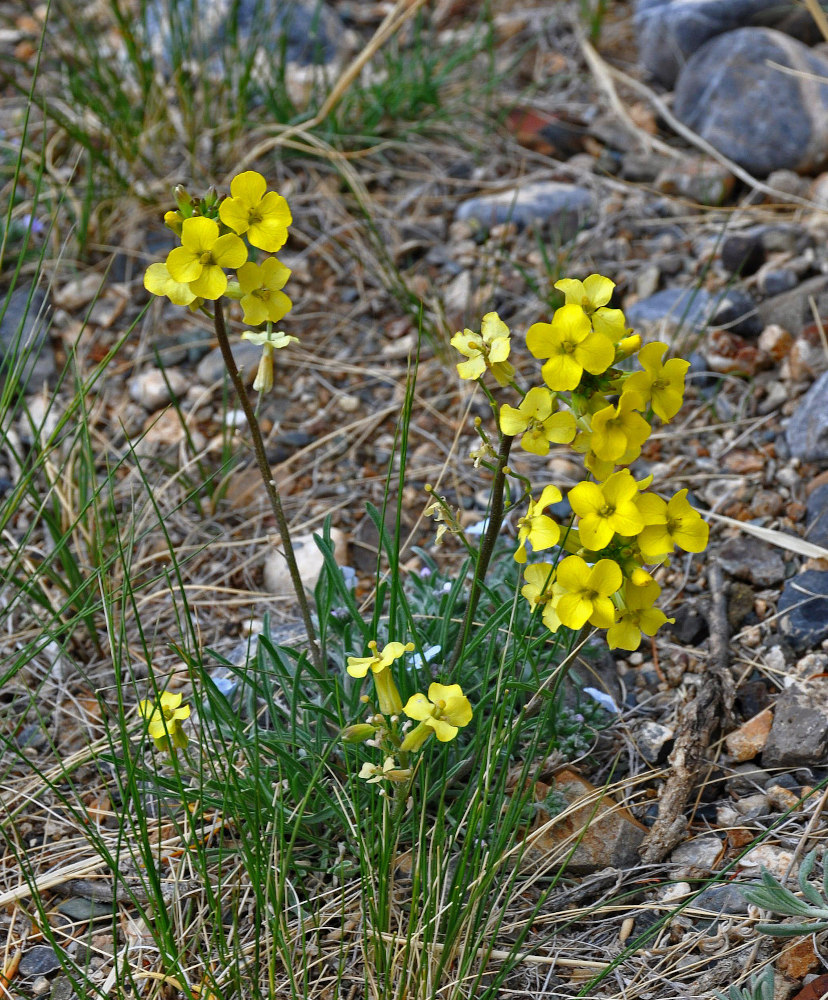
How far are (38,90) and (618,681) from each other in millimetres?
3943

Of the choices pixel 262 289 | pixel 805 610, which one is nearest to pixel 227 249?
pixel 262 289

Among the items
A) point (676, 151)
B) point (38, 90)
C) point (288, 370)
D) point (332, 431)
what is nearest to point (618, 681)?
point (332, 431)

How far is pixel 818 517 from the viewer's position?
276cm

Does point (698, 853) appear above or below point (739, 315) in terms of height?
below

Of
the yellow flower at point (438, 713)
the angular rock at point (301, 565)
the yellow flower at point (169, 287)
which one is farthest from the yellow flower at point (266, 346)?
the angular rock at point (301, 565)

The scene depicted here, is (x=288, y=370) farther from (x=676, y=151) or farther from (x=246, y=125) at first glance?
(x=676, y=151)

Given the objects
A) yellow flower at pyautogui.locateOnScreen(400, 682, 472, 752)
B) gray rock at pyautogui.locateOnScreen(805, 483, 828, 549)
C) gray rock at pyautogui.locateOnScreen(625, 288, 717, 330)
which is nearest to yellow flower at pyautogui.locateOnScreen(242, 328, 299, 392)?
yellow flower at pyautogui.locateOnScreen(400, 682, 472, 752)

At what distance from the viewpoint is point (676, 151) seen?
4.21m

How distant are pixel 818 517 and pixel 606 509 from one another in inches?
54.4

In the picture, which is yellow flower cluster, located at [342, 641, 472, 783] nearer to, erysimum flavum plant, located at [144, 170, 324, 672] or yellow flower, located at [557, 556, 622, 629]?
yellow flower, located at [557, 556, 622, 629]

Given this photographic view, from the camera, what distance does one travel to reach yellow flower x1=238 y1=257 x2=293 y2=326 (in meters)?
1.79

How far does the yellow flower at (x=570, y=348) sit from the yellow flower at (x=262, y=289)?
0.50 metres

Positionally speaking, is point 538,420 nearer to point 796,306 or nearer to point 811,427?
point 811,427

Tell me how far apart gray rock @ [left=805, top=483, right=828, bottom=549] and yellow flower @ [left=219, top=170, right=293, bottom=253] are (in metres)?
1.77
